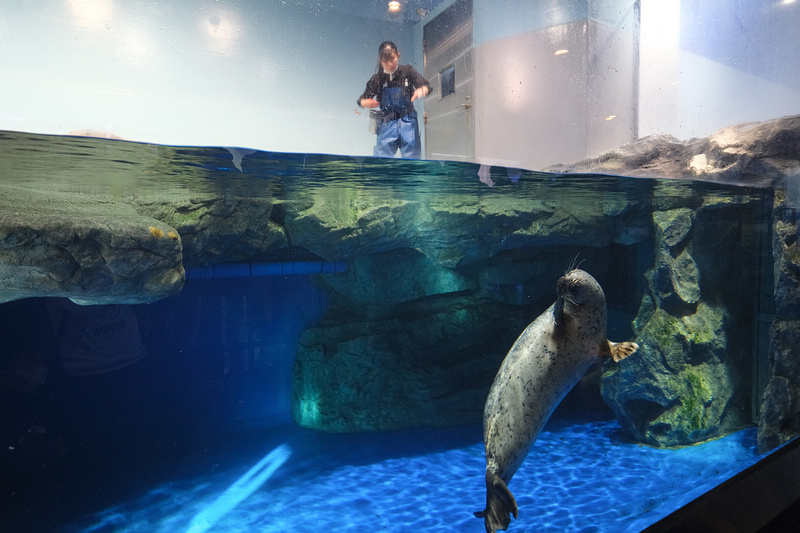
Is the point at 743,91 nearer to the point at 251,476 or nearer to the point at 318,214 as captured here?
the point at 318,214

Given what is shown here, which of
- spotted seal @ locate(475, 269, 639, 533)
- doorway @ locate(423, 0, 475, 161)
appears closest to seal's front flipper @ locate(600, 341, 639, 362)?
spotted seal @ locate(475, 269, 639, 533)

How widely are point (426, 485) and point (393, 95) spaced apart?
7.52 meters

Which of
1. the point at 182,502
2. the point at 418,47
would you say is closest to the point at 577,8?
the point at 418,47

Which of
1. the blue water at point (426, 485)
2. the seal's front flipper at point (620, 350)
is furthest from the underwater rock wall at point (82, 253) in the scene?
the seal's front flipper at point (620, 350)

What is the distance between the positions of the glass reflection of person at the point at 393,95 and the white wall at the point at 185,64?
0.41 ft

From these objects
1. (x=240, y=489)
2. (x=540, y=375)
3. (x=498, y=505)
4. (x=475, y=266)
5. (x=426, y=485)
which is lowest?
(x=240, y=489)

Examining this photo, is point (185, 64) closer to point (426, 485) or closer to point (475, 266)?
point (426, 485)

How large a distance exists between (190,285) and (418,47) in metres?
9.51

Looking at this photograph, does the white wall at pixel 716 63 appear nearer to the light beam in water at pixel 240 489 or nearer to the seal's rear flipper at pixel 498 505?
the seal's rear flipper at pixel 498 505

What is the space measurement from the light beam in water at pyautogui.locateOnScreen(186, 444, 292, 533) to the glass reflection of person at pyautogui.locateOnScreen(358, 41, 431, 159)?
757 cm

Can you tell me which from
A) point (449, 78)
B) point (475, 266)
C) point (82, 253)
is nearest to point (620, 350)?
point (449, 78)

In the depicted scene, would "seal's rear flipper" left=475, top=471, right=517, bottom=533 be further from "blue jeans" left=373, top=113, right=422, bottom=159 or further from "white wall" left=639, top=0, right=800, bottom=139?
"white wall" left=639, top=0, right=800, bottom=139

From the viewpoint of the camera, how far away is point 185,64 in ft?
18.1

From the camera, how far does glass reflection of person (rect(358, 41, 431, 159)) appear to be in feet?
18.6
